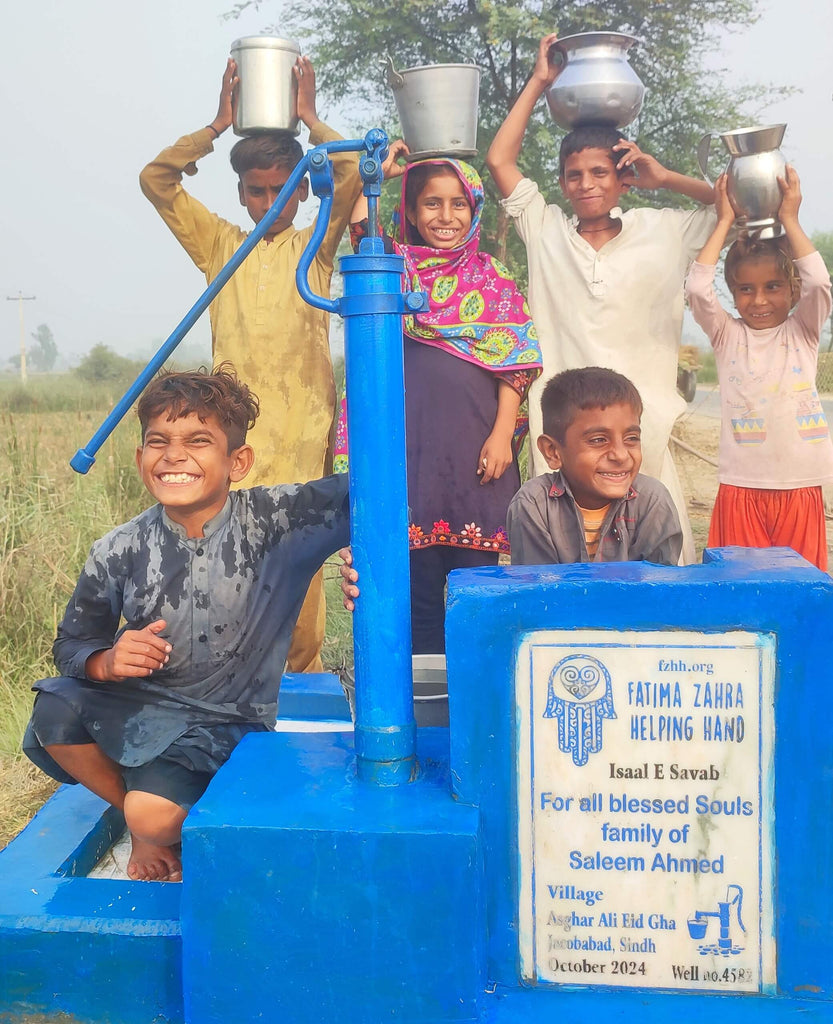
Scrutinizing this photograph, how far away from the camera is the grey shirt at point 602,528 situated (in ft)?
7.73

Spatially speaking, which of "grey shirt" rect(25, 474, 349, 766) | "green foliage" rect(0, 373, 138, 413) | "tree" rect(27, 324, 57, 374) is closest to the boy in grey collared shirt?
"grey shirt" rect(25, 474, 349, 766)

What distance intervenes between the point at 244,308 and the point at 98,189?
222 centimetres

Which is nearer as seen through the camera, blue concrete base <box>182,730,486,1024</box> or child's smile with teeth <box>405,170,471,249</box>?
blue concrete base <box>182,730,486,1024</box>

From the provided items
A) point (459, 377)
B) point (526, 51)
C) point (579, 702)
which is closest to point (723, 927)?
point (579, 702)

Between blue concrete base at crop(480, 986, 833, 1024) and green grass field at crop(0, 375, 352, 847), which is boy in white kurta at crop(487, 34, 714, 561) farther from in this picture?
blue concrete base at crop(480, 986, 833, 1024)

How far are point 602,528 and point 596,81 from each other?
1.61 meters

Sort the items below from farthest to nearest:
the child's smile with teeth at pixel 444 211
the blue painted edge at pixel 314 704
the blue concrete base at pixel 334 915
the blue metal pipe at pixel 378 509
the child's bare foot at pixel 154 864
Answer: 1. the child's smile with teeth at pixel 444 211
2. the blue painted edge at pixel 314 704
3. the child's bare foot at pixel 154 864
4. the blue metal pipe at pixel 378 509
5. the blue concrete base at pixel 334 915

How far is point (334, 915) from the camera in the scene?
1.55 m

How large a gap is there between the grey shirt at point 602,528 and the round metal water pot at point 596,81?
1.46 m

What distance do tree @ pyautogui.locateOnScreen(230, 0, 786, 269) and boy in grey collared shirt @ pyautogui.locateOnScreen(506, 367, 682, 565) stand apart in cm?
233

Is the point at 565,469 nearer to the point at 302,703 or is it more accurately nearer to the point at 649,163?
the point at 302,703

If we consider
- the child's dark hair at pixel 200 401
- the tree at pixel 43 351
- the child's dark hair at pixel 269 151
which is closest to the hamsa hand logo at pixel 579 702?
the child's dark hair at pixel 200 401

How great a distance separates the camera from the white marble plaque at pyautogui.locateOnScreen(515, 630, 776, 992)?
1577 millimetres

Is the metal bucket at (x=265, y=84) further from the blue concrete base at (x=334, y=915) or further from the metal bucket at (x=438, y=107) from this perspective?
the blue concrete base at (x=334, y=915)
